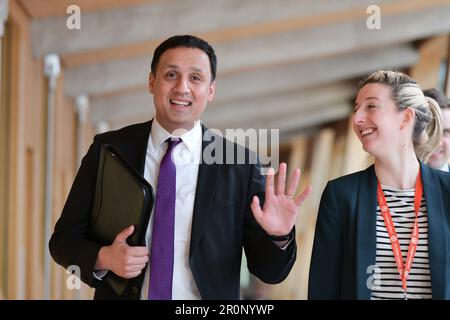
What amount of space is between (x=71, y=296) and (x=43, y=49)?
501 centimetres

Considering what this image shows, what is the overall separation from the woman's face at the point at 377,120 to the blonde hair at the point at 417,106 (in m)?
0.03

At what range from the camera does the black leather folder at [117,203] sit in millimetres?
2947

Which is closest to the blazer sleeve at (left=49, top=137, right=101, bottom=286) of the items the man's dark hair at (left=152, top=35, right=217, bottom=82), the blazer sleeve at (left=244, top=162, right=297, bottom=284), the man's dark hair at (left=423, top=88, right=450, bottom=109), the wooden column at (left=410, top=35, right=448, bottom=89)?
the man's dark hair at (left=152, top=35, right=217, bottom=82)

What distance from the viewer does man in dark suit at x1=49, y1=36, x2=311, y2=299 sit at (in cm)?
297

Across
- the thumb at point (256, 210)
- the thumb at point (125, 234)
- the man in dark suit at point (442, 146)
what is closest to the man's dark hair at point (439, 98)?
the man in dark suit at point (442, 146)

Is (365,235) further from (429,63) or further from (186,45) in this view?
(429,63)

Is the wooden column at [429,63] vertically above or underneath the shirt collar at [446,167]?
above

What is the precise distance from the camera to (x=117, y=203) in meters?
3.06

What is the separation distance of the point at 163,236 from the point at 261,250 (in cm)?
37

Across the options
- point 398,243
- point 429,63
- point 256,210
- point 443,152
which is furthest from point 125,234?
point 429,63

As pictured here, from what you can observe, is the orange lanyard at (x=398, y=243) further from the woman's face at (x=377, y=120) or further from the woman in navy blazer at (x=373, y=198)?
the woman's face at (x=377, y=120)

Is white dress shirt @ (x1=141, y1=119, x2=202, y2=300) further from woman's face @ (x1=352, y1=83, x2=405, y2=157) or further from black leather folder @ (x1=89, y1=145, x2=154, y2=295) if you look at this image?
woman's face @ (x1=352, y1=83, x2=405, y2=157)

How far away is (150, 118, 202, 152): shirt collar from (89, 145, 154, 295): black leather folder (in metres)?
0.27

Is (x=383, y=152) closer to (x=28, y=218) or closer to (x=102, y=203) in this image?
(x=102, y=203)
